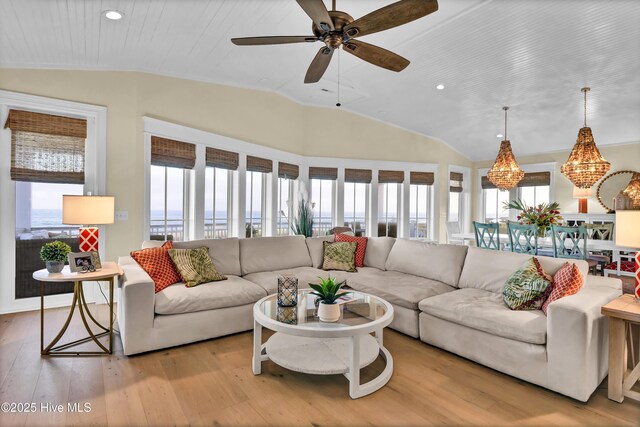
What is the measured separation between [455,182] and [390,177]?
202 cm

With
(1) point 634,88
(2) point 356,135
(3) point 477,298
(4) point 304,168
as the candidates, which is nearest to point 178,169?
(4) point 304,168

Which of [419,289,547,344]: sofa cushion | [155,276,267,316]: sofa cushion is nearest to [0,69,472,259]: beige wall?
[155,276,267,316]: sofa cushion

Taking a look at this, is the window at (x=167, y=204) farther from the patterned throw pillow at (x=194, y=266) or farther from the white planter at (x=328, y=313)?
the white planter at (x=328, y=313)

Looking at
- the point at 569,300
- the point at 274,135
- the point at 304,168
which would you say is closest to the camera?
the point at 569,300

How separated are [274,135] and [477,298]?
417 centimetres

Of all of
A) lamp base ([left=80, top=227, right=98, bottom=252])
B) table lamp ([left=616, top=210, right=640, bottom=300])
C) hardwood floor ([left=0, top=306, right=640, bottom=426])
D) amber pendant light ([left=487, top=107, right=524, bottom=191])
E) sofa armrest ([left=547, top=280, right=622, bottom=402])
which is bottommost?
hardwood floor ([left=0, top=306, right=640, bottom=426])

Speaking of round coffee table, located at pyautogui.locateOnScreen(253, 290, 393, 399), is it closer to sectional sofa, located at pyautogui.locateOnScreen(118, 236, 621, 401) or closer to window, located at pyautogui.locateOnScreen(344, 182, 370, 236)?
sectional sofa, located at pyautogui.locateOnScreen(118, 236, 621, 401)

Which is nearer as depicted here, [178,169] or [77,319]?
[77,319]

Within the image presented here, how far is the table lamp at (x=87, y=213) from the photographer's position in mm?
2928

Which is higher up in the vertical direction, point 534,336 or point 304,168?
point 304,168

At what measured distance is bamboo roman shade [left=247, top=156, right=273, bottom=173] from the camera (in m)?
5.49

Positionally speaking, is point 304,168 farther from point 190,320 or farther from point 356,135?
point 190,320

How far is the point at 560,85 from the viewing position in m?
4.59

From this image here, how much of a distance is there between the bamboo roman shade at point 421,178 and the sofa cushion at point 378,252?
10.4 ft
